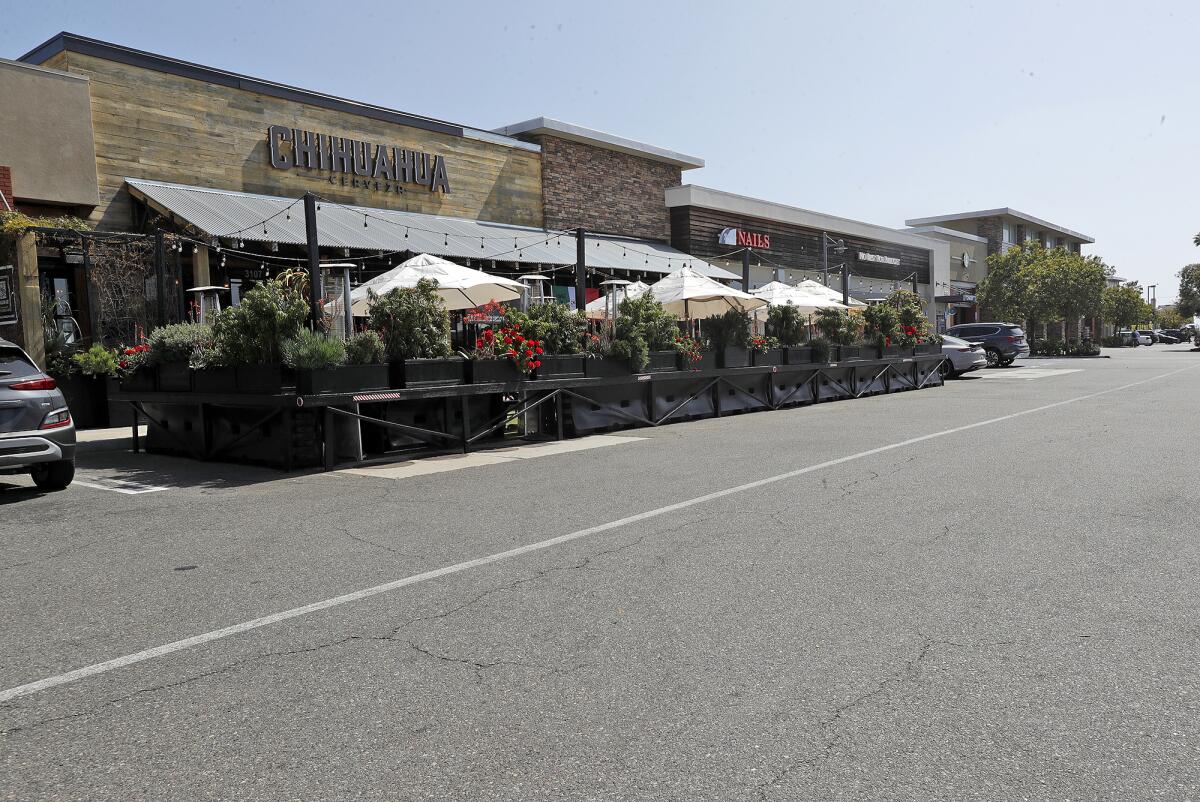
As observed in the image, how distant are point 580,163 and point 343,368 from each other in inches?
775

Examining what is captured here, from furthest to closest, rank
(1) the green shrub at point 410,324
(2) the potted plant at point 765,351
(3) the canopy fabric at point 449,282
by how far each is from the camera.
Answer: (2) the potted plant at point 765,351, (3) the canopy fabric at point 449,282, (1) the green shrub at point 410,324

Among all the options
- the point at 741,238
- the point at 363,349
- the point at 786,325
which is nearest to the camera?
the point at 363,349

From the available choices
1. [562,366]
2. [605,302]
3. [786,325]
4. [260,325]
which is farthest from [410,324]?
[786,325]

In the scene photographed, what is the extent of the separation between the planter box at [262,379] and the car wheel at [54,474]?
203 cm

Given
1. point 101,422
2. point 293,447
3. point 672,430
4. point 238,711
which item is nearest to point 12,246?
point 101,422

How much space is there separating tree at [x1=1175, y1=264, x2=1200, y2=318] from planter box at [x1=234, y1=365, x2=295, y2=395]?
305 ft

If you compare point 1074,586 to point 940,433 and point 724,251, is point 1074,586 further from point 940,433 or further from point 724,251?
point 724,251

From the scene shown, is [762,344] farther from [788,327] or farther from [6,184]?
[6,184]

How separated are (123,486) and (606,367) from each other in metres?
7.03

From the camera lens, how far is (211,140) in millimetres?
19188

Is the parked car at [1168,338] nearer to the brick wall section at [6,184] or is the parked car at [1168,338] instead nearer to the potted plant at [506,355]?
the potted plant at [506,355]

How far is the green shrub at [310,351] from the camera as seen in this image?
32.5 ft

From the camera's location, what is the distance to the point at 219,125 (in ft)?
63.5

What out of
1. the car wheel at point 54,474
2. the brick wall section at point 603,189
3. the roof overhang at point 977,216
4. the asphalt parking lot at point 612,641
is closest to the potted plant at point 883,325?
the brick wall section at point 603,189
